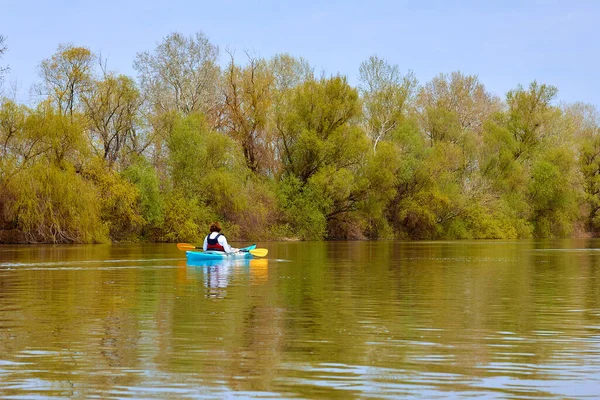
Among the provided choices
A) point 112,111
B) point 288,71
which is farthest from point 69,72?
point 288,71

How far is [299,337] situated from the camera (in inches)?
520

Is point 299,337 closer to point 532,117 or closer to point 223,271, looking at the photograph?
point 223,271

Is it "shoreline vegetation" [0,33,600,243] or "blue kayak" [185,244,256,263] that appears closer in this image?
"blue kayak" [185,244,256,263]

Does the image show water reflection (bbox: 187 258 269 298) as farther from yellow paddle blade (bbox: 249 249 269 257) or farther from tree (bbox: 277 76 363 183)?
tree (bbox: 277 76 363 183)

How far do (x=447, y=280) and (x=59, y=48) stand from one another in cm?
4598

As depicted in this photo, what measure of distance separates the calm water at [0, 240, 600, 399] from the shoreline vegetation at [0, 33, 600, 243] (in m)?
32.4

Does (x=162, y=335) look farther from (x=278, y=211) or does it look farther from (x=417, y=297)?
(x=278, y=211)

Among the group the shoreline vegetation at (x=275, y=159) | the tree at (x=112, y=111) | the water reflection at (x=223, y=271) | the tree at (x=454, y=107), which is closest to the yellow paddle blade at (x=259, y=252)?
the water reflection at (x=223, y=271)

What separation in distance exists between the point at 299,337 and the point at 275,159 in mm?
62776

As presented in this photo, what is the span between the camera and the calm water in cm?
954

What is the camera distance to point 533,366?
35.3 feet

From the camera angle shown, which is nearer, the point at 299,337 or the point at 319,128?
the point at 299,337

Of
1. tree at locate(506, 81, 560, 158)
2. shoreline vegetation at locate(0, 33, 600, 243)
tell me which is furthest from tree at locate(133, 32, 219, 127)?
tree at locate(506, 81, 560, 158)

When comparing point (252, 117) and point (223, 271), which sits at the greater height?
point (252, 117)
